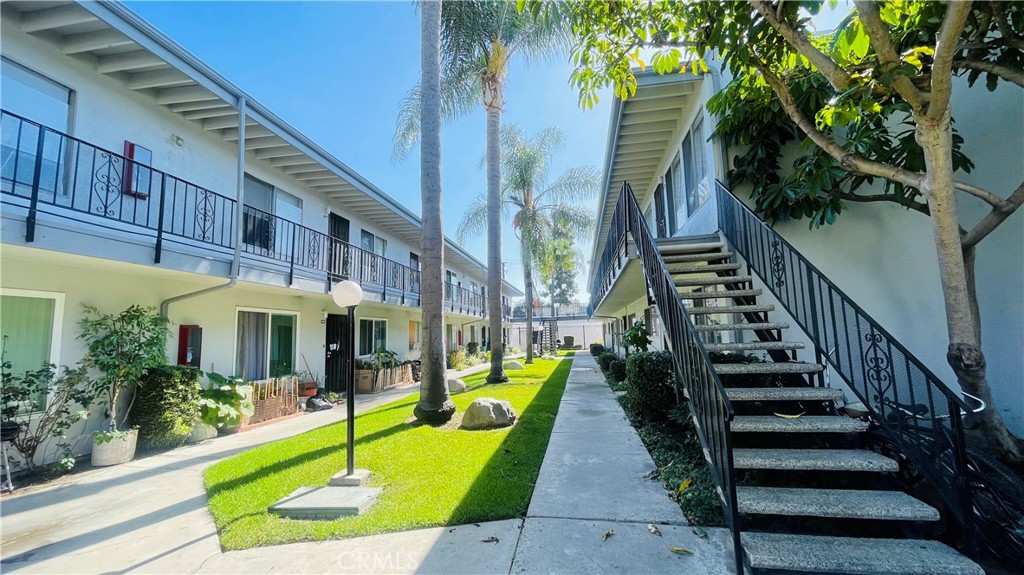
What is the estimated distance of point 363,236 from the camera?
1306 cm

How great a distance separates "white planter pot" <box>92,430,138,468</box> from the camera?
5258 millimetres

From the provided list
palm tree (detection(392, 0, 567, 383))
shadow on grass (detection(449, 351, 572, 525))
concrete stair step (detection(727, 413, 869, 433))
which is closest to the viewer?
concrete stair step (detection(727, 413, 869, 433))

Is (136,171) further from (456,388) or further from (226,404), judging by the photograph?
(456,388)

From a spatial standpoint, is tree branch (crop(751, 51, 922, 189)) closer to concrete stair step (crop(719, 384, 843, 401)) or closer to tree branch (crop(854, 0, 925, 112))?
tree branch (crop(854, 0, 925, 112))

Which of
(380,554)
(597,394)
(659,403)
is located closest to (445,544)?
(380,554)

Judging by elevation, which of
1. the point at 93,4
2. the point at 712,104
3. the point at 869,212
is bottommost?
the point at 869,212

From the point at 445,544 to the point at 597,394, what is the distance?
7.48 m

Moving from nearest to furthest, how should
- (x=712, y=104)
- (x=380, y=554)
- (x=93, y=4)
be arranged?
(x=380, y=554)
(x=93, y=4)
(x=712, y=104)

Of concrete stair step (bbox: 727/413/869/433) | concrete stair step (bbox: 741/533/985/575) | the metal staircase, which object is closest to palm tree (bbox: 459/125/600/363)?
the metal staircase

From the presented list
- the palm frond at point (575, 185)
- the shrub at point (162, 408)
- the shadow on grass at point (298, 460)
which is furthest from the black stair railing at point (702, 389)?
the palm frond at point (575, 185)

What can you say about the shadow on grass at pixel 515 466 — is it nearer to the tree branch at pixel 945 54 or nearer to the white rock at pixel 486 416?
the white rock at pixel 486 416

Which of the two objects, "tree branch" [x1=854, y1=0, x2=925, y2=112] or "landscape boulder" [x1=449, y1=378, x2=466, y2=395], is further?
"landscape boulder" [x1=449, y1=378, x2=466, y2=395]

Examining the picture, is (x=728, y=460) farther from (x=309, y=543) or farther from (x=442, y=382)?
(x=442, y=382)

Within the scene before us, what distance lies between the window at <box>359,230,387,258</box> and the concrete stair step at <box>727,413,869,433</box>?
11551 mm
